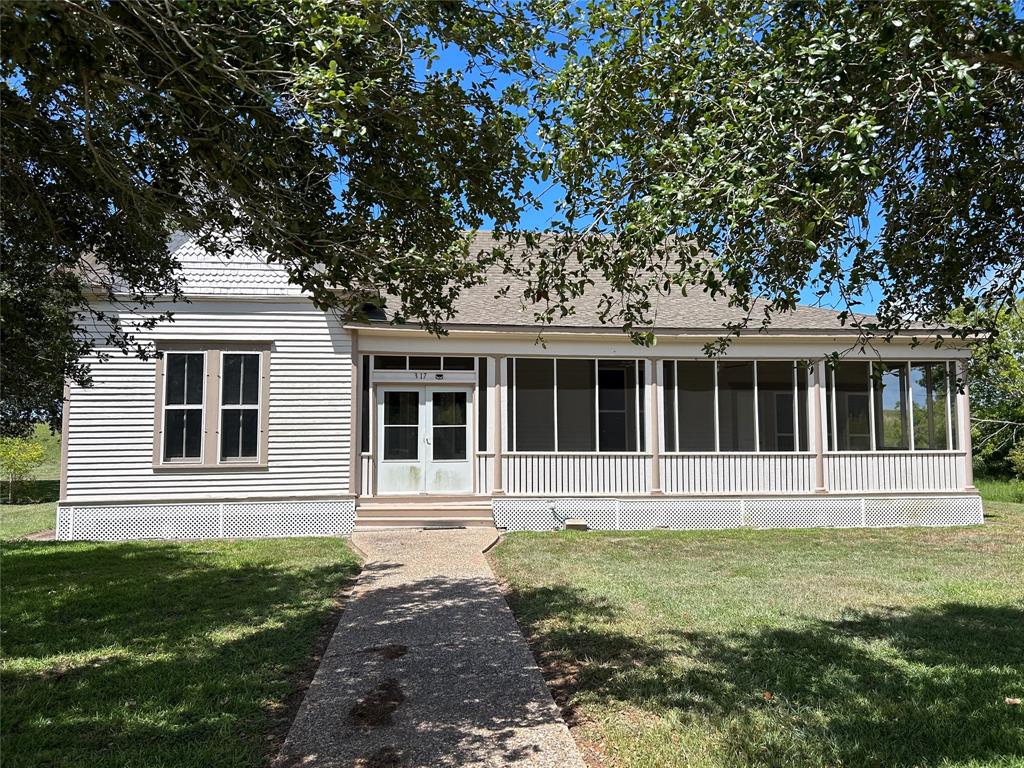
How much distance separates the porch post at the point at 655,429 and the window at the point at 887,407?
349 cm

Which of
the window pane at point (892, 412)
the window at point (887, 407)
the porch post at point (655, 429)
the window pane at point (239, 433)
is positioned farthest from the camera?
the window pane at point (892, 412)

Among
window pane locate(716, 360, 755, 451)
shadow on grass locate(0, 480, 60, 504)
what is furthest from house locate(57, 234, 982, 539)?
shadow on grass locate(0, 480, 60, 504)

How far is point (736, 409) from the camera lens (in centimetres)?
1617

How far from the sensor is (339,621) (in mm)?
6520

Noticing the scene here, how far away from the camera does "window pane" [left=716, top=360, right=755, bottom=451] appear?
16.0 metres

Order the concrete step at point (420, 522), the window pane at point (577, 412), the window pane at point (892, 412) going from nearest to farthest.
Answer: the concrete step at point (420, 522) → the window pane at point (892, 412) → the window pane at point (577, 412)

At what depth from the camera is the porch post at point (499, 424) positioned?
1308 centimetres

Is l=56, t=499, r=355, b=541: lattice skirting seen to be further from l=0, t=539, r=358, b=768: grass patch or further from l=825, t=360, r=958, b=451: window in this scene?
l=825, t=360, r=958, b=451: window

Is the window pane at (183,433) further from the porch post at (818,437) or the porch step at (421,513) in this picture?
the porch post at (818,437)

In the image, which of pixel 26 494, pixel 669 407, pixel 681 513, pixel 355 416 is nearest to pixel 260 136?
pixel 355 416

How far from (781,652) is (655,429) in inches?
318

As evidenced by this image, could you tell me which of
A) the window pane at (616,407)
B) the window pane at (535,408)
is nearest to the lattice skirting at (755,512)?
the window pane at (616,407)

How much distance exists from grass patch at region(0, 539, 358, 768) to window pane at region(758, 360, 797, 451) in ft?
33.5

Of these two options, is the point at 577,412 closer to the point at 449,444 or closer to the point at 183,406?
the point at 449,444
